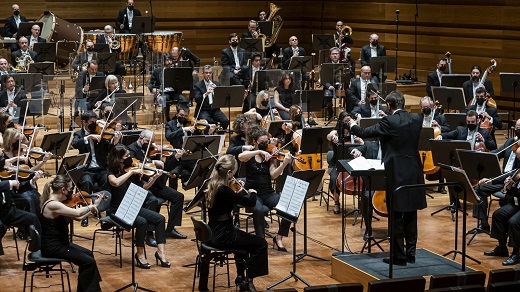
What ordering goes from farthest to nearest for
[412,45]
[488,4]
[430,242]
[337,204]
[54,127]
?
[412,45] < [488,4] < [54,127] < [337,204] < [430,242]

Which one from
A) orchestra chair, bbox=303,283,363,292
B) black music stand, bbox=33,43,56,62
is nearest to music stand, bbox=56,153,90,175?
orchestra chair, bbox=303,283,363,292

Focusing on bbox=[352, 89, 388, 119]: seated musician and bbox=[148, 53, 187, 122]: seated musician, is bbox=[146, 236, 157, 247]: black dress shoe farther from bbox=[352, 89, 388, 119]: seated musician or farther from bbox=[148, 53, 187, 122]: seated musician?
bbox=[148, 53, 187, 122]: seated musician

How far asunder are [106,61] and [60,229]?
25.0 feet

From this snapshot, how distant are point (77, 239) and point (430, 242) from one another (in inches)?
149

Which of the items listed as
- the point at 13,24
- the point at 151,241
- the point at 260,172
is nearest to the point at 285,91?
the point at 260,172

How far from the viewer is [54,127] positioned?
14289mm

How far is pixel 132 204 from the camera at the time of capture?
7934mm

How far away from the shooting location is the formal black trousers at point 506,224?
29.1ft

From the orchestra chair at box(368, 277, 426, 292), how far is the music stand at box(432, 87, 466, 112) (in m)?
6.89

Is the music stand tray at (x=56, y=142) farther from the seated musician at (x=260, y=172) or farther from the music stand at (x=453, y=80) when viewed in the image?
the music stand at (x=453, y=80)

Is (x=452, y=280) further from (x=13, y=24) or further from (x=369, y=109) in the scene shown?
(x=13, y=24)

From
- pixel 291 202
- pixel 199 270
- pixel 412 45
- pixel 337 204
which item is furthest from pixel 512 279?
pixel 412 45

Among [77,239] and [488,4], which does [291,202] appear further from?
[488,4]

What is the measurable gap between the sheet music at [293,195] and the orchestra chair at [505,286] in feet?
7.05
